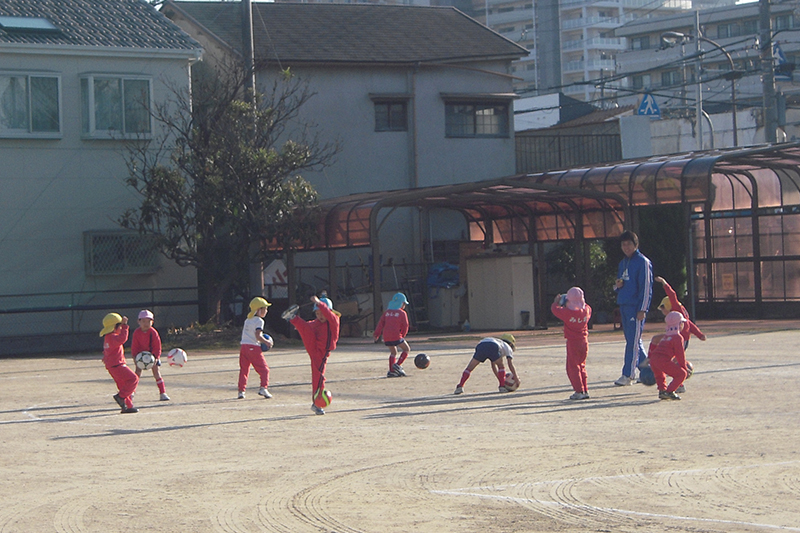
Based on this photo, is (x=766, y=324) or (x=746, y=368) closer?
(x=746, y=368)

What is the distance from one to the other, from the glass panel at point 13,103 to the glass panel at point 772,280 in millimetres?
20024

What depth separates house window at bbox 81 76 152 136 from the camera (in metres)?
25.8

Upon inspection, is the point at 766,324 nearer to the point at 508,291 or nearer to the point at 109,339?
the point at 508,291

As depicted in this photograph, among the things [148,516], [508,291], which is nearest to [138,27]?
[508,291]

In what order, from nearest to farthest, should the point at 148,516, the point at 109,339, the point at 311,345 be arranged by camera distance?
the point at 148,516, the point at 311,345, the point at 109,339

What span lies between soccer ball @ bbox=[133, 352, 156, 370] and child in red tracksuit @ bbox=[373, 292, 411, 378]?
3.98 metres

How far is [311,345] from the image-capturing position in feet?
40.1

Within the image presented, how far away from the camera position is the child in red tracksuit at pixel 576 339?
12.5 metres

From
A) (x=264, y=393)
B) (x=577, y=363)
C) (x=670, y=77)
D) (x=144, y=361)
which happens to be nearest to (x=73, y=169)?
(x=144, y=361)

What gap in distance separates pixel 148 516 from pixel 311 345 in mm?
5384

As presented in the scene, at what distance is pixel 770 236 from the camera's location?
2845 cm

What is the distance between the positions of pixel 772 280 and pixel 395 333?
16287 millimetres

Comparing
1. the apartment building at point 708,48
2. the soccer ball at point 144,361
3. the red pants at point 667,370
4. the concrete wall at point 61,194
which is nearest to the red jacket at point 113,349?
the soccer ball at point 144,361

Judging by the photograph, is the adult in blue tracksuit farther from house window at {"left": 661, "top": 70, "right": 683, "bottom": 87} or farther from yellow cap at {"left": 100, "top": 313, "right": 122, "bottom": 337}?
house window at {"left": 661, "top": 70, "right": 683, "bottom": 87}
